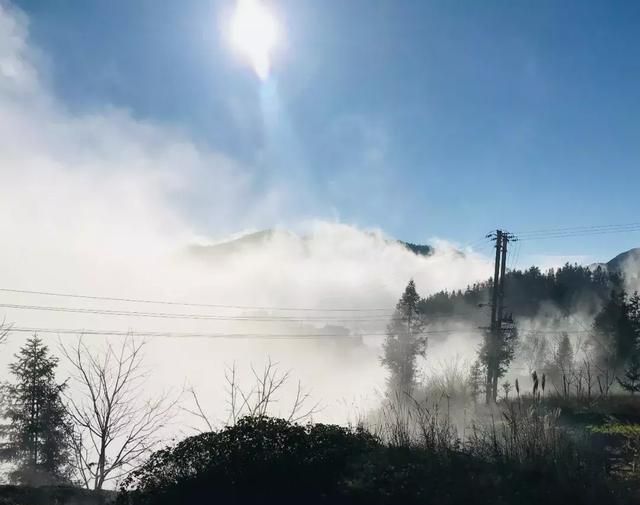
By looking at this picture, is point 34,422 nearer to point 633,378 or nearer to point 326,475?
point 326,475

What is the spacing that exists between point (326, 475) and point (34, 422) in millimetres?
22752

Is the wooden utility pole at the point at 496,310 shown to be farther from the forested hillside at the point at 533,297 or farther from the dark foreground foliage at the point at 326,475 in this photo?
the forested hillside at the point at 533,297

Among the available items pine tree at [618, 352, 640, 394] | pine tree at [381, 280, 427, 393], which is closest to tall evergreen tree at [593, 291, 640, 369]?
pine tree at [618, 352, 640, 394]

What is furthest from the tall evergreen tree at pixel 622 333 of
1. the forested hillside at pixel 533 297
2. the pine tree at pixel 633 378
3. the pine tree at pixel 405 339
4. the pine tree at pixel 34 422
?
the pine tree at pixel 34 422

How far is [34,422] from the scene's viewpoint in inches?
919

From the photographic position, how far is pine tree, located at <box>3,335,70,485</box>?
22844 millimetres

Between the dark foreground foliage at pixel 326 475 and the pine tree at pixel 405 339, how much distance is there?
3852 centimetres

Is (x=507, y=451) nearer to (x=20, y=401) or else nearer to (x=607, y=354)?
(x=20, y=401)

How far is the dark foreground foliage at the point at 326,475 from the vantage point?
220 inches

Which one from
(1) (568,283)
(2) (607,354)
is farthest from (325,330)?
(2) (607,354)

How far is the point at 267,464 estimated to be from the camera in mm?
6312

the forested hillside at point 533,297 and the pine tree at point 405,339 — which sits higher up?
the forested hillside at point 533,297

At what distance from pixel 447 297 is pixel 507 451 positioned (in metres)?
94.2

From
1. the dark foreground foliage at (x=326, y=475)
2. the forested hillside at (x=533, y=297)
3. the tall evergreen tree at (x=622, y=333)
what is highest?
the forested hillside at (x=533, y=297)
